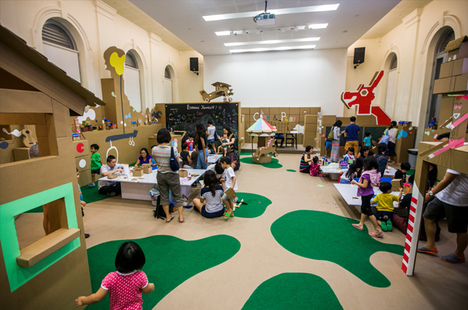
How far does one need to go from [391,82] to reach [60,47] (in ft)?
41.8

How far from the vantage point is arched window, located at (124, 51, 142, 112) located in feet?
30.1

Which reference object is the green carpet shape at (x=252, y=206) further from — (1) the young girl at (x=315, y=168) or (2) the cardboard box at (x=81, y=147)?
(2) the cardboard box at (x=81, y=147)

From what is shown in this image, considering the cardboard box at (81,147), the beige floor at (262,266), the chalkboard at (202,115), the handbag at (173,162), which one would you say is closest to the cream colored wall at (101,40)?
the chalkboard at (202,115)

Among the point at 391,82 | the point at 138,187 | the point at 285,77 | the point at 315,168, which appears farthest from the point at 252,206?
the point at 391,82

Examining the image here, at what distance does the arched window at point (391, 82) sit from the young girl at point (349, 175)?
21.5 feet

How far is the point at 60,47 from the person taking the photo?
6324mm

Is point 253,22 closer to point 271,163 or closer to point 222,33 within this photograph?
point 222,33

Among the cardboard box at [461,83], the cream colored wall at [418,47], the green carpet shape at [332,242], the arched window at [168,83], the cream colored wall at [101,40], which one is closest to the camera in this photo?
the green carpet shape at [332,242]

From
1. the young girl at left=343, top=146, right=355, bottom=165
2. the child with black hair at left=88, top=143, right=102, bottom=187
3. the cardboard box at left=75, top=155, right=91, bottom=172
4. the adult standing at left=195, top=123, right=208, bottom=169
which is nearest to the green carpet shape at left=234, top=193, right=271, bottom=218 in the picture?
the adult standing at left=195, top=123, right=208, bottom=169

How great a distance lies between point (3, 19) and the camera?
15.4 feet

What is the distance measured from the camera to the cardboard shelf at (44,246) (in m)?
1.58

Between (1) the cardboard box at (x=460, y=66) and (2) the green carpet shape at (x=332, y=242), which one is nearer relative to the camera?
(2) the green carpet shape at (x=332, y=242)

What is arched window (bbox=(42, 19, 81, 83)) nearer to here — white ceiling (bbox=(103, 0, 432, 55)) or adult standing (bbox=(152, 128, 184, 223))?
white ceiling (bbox=(103, 0, 432, 55))

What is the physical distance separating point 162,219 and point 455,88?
262 inches
